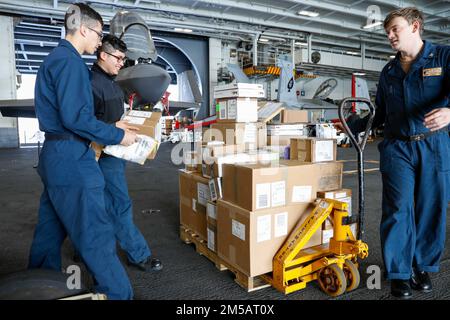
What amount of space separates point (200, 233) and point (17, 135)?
1209 centimetres

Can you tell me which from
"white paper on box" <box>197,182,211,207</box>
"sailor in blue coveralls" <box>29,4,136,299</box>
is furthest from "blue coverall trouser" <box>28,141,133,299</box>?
"white paper on box" <box>197,182,211,207</box>

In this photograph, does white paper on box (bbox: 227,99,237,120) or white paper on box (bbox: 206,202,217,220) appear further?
white paper on box (bbox: 227,99,237,120)

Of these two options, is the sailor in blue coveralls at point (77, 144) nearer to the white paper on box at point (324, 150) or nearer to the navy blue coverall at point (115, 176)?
the navy blue coverall at point (115, 176)

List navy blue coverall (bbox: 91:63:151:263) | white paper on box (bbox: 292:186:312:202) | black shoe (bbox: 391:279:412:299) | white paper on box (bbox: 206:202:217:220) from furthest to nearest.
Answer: white paper on box (bbox: 206:202:217:220), white paper on box (bbox: 292:186:312:202), navy blue coverall (bbox: 91:63:151:263), black shoe (bbox: 391:279:412:299)

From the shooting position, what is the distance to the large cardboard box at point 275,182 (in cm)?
184

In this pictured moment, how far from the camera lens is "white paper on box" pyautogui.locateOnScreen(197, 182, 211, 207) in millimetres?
2388

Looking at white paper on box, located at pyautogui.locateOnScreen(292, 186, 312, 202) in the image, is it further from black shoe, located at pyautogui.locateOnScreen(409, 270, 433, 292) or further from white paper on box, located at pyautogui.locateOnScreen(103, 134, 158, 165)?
white paper on box, located at pyautogui.locateOnScreen(103, 134, 158, 165)

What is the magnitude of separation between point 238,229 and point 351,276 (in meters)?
0.70

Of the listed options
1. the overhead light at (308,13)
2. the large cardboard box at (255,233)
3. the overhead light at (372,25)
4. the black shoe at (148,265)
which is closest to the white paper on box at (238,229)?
the large cardboard box at (255,233)

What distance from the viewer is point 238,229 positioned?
1.94 m

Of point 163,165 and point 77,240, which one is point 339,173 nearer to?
point 77,240

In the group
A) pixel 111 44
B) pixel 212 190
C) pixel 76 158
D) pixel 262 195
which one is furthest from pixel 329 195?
pixel 111 44

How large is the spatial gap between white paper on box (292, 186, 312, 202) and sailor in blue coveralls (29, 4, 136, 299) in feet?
3.48
